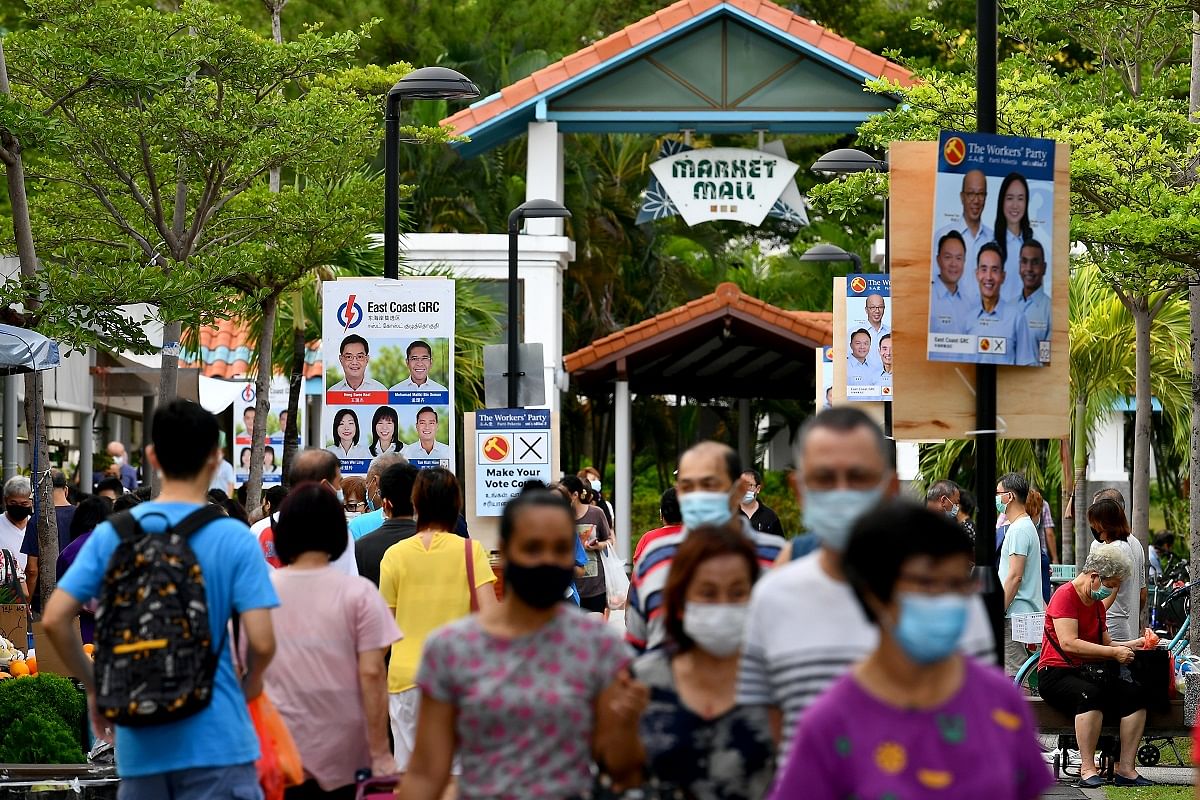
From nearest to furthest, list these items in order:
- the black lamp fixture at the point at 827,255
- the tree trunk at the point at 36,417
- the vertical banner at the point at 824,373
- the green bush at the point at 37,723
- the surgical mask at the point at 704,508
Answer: the surgical mask at the point at 704,508 < the green bush at the point at 37,723 < the tree trunk at the point at 36,417 < the vertical banner at the point at 824,373 < the black lamp fixture at the point at 827,255

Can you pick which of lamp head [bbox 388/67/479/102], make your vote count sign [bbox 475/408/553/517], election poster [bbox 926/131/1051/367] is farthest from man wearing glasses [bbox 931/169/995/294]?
make your vote count sign [bbox 475/408/553/517]

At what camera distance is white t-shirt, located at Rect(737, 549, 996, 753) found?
4.49 meters

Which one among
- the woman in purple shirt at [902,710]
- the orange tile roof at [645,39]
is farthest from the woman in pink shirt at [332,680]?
the orange tile roof at [645,39]

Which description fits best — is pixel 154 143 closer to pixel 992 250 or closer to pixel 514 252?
pixel 514 252

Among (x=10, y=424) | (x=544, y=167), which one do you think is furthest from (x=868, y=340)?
(x=544, y=167)

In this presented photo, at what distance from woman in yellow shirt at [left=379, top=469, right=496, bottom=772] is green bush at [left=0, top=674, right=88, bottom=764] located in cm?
296

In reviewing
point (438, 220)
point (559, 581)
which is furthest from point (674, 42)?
point (559, 581)

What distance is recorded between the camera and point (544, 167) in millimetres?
28016

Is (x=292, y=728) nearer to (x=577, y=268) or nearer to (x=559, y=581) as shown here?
(x=559, y=581)

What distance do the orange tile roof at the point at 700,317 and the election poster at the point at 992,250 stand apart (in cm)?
1733

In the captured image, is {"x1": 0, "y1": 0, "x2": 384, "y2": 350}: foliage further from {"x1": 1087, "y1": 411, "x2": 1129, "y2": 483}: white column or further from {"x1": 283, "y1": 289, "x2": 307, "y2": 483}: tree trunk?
{"x1": 1087, "y1": 411, "x2": 1129, "y2": 483}: white column

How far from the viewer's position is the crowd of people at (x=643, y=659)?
3.92 m

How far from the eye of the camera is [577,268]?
4038 cm

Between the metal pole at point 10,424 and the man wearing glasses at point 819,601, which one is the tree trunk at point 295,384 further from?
the man wearing glasses at point 819,601
